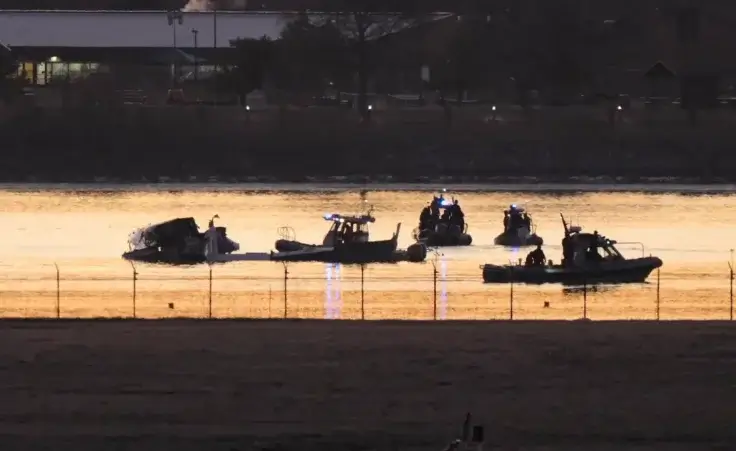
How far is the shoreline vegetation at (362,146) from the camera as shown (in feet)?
252

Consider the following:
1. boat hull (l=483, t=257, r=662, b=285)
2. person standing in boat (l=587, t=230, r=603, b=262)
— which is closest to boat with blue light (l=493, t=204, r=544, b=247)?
person standing in boat (l=587, t=230, r=603, b=262)

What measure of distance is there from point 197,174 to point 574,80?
1623cm

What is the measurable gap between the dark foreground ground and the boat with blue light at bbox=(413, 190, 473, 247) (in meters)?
20.2

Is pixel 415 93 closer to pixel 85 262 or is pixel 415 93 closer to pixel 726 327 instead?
pixel 85 262

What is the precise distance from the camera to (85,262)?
43219mm

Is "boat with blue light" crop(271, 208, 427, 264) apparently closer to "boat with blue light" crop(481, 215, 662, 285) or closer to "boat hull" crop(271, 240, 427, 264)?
"boat hull" crop(271, 240, 427, 264)

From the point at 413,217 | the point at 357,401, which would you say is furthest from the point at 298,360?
the point at 413,217

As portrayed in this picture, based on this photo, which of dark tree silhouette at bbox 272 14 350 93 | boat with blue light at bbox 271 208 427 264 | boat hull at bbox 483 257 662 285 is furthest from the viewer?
dark tree silhouette at bbox 272 14 350 93

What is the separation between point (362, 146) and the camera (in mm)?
77188

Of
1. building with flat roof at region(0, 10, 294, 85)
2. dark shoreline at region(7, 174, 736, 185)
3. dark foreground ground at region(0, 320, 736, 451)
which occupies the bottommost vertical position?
dark foreground ground at region(0, 320, 736, 451)

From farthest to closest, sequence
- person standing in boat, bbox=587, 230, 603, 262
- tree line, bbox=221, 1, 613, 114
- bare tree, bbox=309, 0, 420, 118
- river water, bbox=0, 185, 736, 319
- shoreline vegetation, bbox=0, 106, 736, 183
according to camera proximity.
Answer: bare tree, bbox=309, 0, 420, 118
tree line, bbox=221, 1, 613, 114
shoreline vegetation, bbox=0, 106, 736, 183
person standing in boat, bbox=587, 230, 603, 262
river water, bbox=0, 185, 736, 319

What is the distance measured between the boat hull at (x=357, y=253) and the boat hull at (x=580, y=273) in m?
5.93

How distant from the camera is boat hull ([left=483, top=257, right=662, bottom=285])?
38.8 metres

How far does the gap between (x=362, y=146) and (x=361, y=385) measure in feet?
178
